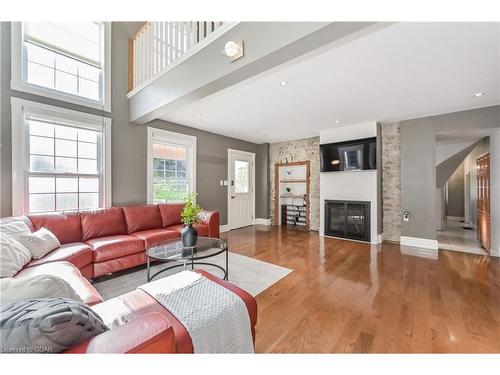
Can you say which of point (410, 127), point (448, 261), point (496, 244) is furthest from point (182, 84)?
point (496, 244)

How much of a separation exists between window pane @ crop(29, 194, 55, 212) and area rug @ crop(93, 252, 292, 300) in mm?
1336

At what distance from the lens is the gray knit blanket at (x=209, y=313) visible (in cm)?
102

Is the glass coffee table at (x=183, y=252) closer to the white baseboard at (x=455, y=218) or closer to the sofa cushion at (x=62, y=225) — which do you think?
the sofa cushion at (x=62, y=225)

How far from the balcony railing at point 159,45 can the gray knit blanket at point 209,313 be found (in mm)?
2412

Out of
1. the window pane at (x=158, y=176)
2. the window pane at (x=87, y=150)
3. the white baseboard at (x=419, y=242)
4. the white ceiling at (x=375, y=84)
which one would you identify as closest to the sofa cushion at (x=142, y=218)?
the window pane at (x=158, y=176)

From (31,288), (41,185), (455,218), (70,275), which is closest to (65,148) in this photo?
(41,185)

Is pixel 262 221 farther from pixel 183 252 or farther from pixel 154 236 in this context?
pixel 183 252

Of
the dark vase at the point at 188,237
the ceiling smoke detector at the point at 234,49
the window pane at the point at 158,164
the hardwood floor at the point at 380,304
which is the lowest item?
the hardwood floor at the point at 380,304

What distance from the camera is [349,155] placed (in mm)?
4344

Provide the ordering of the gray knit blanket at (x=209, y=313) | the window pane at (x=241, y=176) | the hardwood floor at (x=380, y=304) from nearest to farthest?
the gray knit blanket at (x=209, y=313), the hardwood floor at (x=380, y=304), the window pane at (x=241, y=176)

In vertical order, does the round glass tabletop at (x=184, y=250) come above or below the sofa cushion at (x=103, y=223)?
below

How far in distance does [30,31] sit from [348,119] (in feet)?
16.2

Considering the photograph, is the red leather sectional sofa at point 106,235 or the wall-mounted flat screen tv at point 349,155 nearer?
the red leather sectional sofa at point 106,235

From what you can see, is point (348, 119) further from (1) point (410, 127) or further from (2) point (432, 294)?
(2) point (432, 294)
